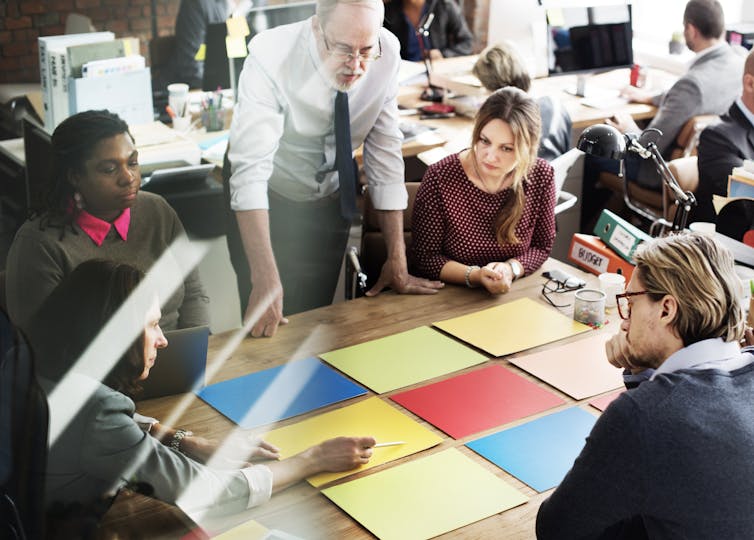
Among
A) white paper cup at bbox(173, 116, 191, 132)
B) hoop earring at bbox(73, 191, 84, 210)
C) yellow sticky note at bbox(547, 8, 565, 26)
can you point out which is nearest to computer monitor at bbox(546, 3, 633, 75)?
yellow sticky note at bbox(547, 8, 565, 26)

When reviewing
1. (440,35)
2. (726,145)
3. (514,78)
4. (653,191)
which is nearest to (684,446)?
(726,145)

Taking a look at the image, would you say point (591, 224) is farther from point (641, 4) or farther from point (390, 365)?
point (390, 365)

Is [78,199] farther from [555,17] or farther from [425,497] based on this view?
[555,17]

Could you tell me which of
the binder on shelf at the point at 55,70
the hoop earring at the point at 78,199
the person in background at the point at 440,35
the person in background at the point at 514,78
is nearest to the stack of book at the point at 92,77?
the binder on shelf at the point at 55,70

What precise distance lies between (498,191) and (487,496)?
1.12 meters

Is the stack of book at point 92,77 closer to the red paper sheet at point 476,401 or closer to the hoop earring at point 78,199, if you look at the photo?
the hoop earring at point 78,199

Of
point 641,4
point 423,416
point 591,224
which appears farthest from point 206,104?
point 641,4

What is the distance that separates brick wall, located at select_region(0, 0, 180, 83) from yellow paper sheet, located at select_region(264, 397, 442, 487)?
2.52 ft

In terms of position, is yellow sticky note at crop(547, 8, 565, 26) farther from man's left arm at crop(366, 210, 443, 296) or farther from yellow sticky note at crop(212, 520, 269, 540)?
yellow sticky note at crop(212, 520, 269, 540)

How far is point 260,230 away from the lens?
2.19 m

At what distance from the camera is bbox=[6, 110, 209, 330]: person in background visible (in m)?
1.55

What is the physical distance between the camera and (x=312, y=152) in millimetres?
2379

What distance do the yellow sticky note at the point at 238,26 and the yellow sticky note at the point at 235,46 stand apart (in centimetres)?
2

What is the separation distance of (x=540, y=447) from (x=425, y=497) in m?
0.27
